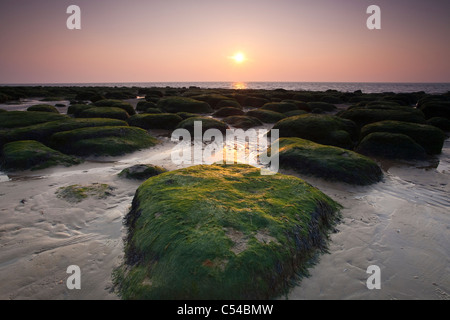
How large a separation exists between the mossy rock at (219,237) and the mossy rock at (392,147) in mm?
6177

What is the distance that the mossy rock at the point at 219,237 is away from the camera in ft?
9.18

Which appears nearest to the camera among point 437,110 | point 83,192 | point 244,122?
point 83,192

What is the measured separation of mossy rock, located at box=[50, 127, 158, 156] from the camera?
9188 millimetres

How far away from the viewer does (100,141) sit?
9.53 m

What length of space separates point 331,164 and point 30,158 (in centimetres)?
890

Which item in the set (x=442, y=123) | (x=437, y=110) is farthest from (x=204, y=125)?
(x=437, y=110)

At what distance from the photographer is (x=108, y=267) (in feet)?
11.3

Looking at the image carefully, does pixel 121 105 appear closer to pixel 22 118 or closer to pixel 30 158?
pixel 22 118

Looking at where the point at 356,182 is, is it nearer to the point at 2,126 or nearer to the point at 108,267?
the point at 108,267

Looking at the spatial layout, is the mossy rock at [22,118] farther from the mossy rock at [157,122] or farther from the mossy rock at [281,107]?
the mossy rock at [281,107]

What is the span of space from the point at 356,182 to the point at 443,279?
3.55 meters

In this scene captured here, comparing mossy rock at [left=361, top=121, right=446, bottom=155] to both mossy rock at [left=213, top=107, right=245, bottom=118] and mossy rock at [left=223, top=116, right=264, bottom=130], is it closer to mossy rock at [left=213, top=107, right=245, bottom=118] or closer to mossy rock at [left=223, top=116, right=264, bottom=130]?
mossy rock at [left=223, top=116, right=264, bottom=130]

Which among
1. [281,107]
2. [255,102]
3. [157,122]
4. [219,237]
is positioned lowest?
[219,237]
